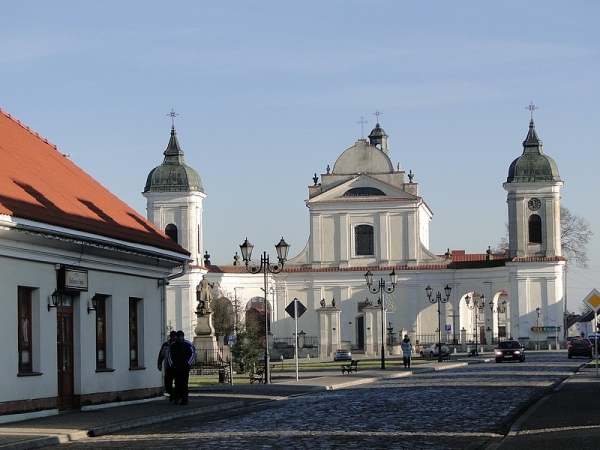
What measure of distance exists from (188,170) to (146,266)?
68699mm

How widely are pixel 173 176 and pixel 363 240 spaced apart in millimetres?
15756

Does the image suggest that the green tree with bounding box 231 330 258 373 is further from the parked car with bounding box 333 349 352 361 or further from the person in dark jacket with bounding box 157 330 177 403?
the parked car with bounding box 333 349 352 361

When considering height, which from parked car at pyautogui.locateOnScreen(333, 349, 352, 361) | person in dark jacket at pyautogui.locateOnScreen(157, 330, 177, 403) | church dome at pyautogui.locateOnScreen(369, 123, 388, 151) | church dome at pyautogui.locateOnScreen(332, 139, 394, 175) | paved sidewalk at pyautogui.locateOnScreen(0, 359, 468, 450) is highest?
church dome at pyautogui.locateOnScreen(369, 123, 388, 151)

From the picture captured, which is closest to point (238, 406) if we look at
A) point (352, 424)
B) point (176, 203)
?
point (352, 424)

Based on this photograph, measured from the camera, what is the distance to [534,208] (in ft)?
295

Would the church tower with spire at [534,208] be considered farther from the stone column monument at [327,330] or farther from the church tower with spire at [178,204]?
the church tower with spire at [178,204]

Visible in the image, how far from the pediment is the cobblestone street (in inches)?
2506

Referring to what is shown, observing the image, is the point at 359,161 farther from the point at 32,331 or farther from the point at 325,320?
the point at 32,331

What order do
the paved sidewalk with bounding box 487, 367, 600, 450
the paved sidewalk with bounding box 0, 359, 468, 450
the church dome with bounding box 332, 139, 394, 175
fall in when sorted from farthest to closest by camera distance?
1. the church dome with bounding box 332, 139, 394, 175
2. the paved sidewalk with bounding box 0, 359, 468, 450
3. the paved sidewalk with bounding box 487, 367, 600, 450

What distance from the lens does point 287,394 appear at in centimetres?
2855

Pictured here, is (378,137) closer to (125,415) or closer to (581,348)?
(581,348)

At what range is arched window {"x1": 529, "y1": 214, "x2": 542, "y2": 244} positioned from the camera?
89.6 m

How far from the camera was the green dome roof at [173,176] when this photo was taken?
307ft

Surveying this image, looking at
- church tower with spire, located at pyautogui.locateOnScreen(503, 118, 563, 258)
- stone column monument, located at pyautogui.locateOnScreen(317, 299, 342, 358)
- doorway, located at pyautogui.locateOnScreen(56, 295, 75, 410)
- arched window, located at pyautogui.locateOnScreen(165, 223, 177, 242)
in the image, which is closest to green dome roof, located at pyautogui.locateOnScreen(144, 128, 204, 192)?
arched window, located at pyautogui.locateOnScreen(165, 223, 177, 242)
